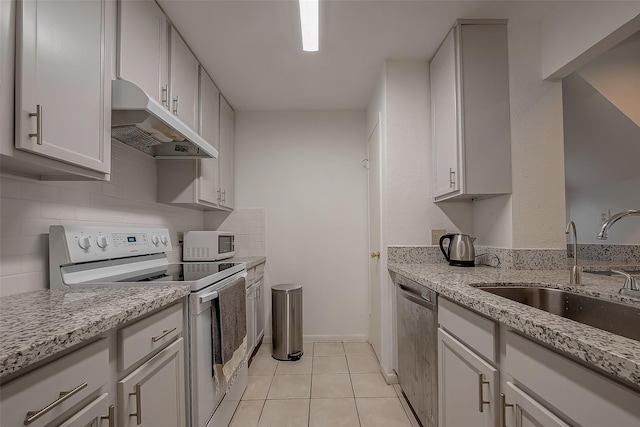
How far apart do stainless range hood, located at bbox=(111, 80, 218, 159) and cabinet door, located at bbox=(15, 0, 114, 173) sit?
0.07m

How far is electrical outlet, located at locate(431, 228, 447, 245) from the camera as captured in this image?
2.33m

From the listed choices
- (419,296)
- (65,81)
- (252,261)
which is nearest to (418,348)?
(419,296)

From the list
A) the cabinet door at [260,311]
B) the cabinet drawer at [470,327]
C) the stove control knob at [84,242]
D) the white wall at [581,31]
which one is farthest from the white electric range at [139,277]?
the white wall at [581,31]

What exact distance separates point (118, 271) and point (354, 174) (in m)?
2.36

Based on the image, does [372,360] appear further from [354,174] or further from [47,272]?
[47,272]

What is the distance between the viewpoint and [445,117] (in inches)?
84.0

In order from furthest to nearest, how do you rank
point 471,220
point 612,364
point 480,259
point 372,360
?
1. point 372,360
2. point 471,220
3. point 480,259
4. point 612,364

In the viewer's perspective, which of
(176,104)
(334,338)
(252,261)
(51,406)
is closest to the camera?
(51,406)

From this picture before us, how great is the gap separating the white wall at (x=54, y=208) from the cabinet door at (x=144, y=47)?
1.57 ft

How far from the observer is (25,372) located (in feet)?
2.13

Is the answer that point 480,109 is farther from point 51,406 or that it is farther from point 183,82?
point 51,406

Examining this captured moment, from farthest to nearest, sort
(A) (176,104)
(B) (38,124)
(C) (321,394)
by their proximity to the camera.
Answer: (C) (321,394), (A) (176,104), (B) (38,124)

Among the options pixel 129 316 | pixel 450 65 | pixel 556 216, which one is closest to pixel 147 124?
pixel 129 316

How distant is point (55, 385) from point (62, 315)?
0.23 meters
